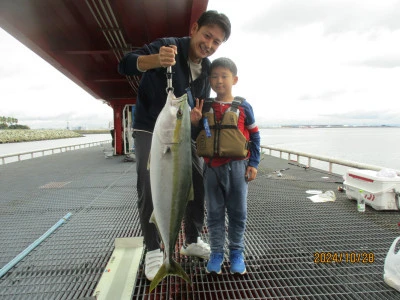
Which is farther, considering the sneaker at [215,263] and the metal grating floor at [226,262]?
the sneaker at [215,263]

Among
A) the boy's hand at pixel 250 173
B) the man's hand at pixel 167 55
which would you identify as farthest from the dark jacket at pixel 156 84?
the boy's hand at pixel 250 173

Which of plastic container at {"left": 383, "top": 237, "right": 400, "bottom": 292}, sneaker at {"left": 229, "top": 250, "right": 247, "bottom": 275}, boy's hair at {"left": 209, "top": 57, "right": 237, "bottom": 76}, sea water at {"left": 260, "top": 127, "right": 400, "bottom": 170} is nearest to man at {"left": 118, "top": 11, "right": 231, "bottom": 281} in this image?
boy's hair at {"left": 209, "top": 57, "right": 237, "bottom": 76}

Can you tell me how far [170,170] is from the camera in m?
2.22

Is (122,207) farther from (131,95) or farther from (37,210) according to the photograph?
(131,95)

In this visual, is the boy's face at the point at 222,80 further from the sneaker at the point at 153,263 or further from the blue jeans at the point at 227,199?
the sneaker at the point at 153,263

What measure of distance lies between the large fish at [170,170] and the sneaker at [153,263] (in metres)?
0.46

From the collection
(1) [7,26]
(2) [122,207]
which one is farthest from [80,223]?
(1) [7,26]

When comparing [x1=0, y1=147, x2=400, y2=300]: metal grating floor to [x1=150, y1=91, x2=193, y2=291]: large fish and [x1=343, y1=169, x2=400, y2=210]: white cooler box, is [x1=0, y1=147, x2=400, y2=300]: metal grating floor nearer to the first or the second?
[x1=343, y1=169, x2=400, y2=210]: white cooler box

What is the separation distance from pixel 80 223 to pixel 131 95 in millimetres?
10705

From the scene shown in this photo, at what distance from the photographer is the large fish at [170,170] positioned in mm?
2201

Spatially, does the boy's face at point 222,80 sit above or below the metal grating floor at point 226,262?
above

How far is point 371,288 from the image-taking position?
8.25 feet

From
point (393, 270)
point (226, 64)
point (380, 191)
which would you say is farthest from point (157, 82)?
point (380, 191)

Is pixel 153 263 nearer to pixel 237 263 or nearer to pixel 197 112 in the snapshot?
pixel 237 263
